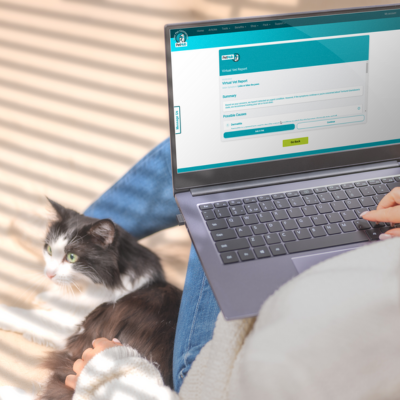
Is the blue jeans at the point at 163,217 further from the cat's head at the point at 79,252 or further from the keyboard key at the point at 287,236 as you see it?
the keyboard key at the point at 287,236

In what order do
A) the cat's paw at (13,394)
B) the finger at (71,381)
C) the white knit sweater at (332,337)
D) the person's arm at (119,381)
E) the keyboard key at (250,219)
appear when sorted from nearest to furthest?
the white knit sweater at (332,337) → the person's arm at (119,381) → the keyboard key at (250,219) → the finger at (71,381) → the cat's paw at (13,394)

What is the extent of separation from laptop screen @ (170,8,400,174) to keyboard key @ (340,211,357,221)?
17 centimetres

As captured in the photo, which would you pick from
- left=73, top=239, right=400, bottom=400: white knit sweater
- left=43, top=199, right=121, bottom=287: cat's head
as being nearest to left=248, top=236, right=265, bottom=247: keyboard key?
left=73, top=239, right=400, bottom=400: white knit sweater

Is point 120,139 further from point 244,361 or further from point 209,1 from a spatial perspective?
point 244,361

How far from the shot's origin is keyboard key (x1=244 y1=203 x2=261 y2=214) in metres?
0.85

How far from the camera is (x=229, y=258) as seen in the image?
76 cm

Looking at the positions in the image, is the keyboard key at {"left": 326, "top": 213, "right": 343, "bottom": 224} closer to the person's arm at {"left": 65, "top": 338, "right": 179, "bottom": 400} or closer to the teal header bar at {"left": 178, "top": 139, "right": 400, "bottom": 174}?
the teal header bar at {"left": 178, "top": 139, "right": 400, "bottom": 174}

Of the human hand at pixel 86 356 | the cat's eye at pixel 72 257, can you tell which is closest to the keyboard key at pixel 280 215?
the human hand at pixel 86 356

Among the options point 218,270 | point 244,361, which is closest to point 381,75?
point 218,270

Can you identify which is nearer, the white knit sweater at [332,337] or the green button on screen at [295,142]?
the white knit sweater at [332,337]

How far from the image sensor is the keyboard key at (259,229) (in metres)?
0.81

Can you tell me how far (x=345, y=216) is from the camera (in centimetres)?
85

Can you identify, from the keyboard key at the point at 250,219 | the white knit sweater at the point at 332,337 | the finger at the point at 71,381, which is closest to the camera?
the white knit sweater at the point at 332,337

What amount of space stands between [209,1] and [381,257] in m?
1.98
